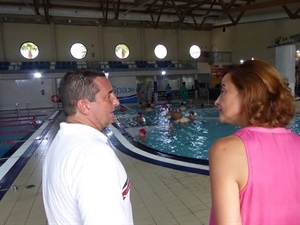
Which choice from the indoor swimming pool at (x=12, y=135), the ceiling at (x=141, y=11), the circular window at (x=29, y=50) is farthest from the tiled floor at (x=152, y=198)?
the circular window at (x=29, y=50)

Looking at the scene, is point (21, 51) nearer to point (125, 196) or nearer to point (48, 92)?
point (48, 92)

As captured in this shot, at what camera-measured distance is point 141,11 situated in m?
17.0

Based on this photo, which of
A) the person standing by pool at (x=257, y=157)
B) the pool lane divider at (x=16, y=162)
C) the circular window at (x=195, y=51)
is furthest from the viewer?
the circular window at (x=195, y=51)

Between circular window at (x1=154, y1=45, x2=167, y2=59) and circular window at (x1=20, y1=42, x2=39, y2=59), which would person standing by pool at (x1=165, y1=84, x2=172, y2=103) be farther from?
circular window at (x1=20, y1=42, x2=39, y2=59)

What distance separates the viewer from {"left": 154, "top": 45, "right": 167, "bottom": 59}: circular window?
20.5 meters

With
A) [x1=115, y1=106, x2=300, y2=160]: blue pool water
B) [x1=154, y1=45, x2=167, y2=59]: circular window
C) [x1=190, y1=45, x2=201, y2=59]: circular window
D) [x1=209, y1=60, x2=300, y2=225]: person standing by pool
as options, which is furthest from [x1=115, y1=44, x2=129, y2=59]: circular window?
[x1=209, y1=60, x2=300, y2=225]: person standing by pool

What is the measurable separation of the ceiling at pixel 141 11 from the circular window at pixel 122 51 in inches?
58.6

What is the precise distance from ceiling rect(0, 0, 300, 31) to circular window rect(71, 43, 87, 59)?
1.50m

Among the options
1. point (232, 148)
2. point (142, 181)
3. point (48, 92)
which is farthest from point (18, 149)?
point (48, 92)

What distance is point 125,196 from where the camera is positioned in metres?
0.94

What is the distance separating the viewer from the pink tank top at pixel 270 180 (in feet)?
2.63

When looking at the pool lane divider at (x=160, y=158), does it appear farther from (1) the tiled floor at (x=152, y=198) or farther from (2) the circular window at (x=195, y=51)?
(2) the circular window at (x=195, y=51)

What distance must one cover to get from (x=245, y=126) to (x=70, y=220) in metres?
0.69

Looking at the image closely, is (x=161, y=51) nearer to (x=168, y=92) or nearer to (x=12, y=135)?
(x=168, y=92)
